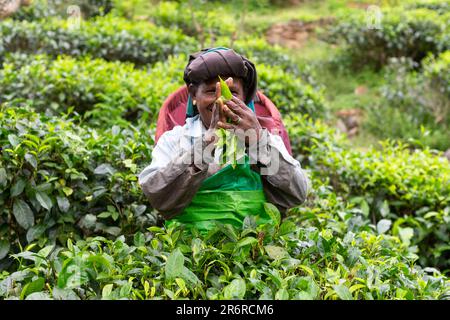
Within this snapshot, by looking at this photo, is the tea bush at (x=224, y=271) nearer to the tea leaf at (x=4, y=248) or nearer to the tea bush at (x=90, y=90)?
the tea leaf at (x=4, y=248)

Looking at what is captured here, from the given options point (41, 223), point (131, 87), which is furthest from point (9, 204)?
point (131, 87)

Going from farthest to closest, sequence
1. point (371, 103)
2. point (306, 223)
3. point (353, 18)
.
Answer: point (353, 18) < point (371, 103) < point (306, 223)

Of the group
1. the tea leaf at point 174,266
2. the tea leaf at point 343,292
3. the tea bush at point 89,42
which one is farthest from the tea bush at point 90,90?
the tea leaf at point 343,292

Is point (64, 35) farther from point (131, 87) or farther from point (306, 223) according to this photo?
point (306, 223)

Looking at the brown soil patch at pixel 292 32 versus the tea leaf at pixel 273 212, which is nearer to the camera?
the tea leaf at pixel 273 212

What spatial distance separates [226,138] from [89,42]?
4564 millimetres

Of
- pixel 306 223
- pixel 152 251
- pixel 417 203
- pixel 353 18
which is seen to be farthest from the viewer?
pixel 353 18

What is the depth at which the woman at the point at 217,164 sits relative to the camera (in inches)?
85.0

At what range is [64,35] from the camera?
21.0 feet

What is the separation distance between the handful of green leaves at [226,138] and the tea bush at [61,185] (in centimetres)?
101

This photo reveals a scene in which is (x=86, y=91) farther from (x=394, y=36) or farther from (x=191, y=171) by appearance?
(x=394, y=36)

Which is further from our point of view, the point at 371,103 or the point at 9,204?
the point at 371,103

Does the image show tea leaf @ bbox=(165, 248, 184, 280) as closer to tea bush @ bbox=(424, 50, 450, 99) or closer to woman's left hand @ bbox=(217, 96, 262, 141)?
woman's left hand @ bbox=(217, 96, 262, 141)

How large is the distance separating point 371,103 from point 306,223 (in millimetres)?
5003
